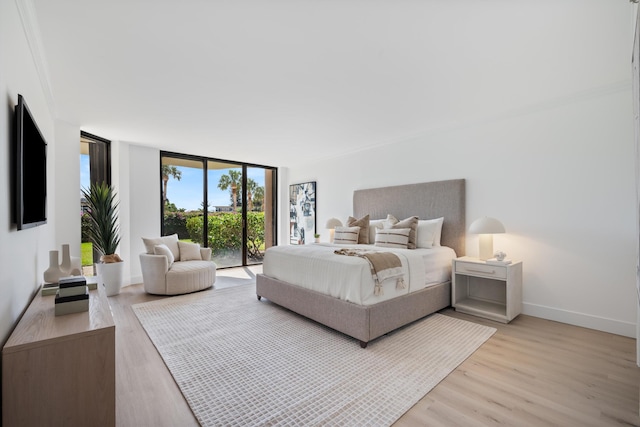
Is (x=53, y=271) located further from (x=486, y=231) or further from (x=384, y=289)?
(x=486, y=231)

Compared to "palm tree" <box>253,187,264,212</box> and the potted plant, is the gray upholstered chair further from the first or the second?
"palm tree" <box>253,187,264,212</box>

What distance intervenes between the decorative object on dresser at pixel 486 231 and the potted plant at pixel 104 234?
4.92 metres

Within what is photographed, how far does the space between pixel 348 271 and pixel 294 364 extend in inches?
36.5

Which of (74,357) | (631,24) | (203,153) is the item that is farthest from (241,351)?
(203,153)

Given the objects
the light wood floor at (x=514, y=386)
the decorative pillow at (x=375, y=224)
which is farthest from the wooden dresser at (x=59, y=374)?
the decorative pillow at (x=375, y=224)

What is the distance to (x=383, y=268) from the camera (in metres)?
2.69

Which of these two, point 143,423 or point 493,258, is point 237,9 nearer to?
point 143,423

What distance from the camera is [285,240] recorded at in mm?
7137

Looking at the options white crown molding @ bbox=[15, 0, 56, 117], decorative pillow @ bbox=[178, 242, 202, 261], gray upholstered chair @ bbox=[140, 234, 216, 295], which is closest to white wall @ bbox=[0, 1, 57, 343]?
white crown molding @ bbox=[15, 0, 56, 117]

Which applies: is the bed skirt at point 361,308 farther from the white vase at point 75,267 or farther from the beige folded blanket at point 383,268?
the white vase at point 75,267

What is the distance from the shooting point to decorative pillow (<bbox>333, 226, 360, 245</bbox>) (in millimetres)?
4327

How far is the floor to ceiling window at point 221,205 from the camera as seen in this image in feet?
18.3

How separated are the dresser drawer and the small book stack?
352 centimetres

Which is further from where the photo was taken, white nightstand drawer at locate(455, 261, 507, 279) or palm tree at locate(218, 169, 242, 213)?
palm tree at locate(218, 169, 242, 213)
